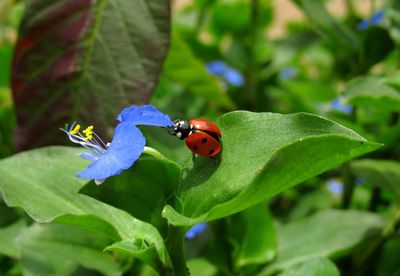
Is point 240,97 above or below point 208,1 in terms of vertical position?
below

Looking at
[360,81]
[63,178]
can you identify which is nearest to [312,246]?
[360,81]

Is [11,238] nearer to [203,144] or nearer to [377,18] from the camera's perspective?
[203,144]

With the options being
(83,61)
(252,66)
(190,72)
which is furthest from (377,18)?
(83,61)

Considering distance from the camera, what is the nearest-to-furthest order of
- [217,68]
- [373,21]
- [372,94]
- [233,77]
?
1. [372,94]
2. [373,21]
3. [233,77]
4. [217,68]

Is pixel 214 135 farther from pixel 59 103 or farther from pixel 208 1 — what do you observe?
pixel 208 1

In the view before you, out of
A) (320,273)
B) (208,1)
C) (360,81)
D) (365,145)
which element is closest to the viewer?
(365,145)

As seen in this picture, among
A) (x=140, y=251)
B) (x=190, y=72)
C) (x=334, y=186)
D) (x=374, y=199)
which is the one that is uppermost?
(x=140, y=251)

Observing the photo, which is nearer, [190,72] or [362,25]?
[190,72]
